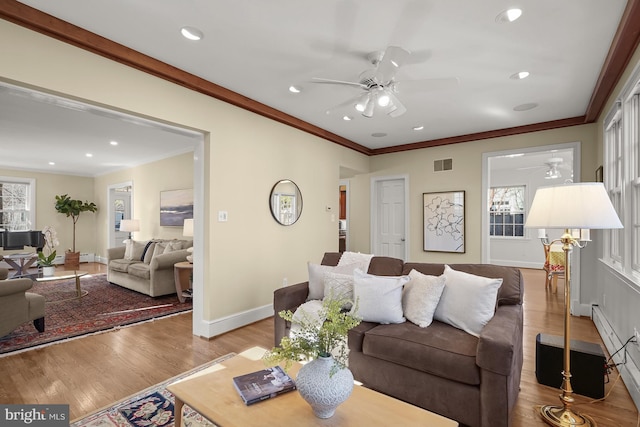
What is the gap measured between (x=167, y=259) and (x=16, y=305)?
1.94m

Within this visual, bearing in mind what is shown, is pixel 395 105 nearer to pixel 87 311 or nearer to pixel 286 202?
pixel 286 202

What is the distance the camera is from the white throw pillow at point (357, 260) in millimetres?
2994

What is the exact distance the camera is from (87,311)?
14.1 ft

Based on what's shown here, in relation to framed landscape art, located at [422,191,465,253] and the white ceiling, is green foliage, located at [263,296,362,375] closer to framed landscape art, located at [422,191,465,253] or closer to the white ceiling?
the white ceiling

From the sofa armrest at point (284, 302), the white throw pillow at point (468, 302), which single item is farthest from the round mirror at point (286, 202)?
the white throw pillow at point (468, 302)

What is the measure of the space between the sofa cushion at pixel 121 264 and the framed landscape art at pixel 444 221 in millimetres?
5160

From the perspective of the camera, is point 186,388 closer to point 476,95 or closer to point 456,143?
point 476,95

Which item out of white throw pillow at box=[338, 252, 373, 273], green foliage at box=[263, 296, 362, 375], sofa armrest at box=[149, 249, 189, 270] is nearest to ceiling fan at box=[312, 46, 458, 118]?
white throw pillow at box=[338, 252, 373, 273]

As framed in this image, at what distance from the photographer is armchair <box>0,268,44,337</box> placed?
3037mm

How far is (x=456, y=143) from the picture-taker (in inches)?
208

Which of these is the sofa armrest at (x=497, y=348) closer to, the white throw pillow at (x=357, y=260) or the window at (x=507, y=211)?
the white throw pillow at (x=357, y=260)

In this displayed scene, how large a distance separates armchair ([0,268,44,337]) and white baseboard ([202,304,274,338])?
1746 mm

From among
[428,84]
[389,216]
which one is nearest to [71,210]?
[389,216]

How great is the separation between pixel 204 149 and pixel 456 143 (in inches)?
156
